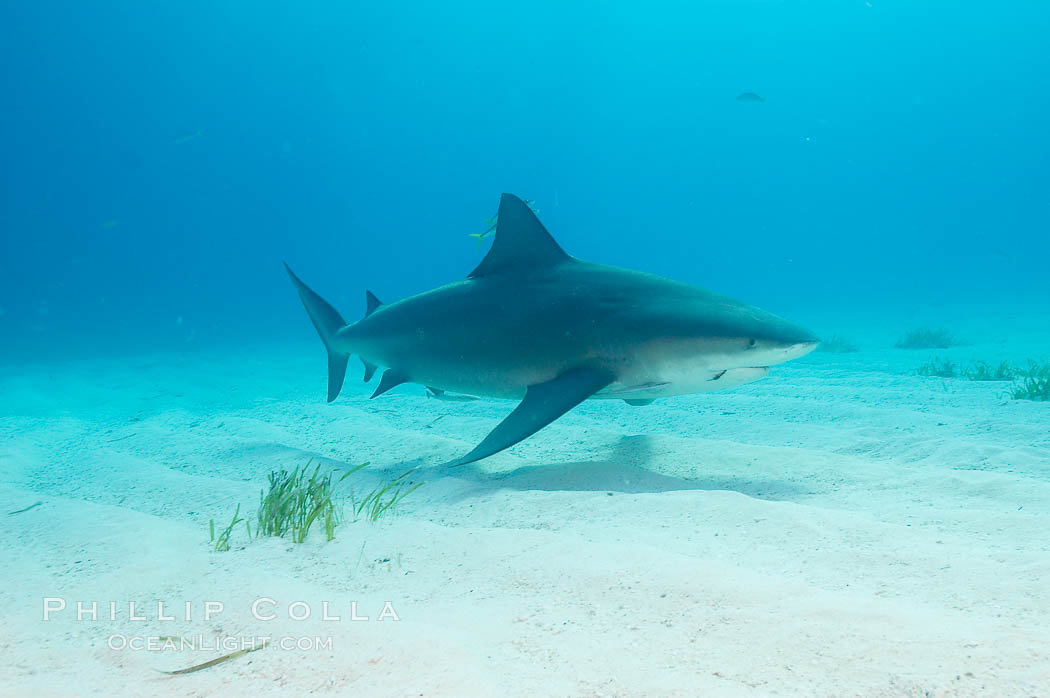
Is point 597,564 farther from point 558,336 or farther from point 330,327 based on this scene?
point 330,327

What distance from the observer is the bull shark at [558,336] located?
12.7 ft

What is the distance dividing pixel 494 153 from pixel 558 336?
12429 cm

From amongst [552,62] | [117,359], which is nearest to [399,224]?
[552,62]

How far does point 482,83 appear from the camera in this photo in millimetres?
105062

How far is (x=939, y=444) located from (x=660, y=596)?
3418mm

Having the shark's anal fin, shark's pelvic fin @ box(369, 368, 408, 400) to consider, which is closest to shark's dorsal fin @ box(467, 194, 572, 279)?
the shark's anal fin

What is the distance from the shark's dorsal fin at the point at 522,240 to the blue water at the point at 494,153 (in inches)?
962

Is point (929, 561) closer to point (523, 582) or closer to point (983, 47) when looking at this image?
point (523, 582)

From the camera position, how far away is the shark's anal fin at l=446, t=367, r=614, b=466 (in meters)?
3.71

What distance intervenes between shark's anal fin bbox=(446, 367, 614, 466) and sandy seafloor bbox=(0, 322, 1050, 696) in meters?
0.36

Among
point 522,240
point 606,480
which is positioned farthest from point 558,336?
point 606,480

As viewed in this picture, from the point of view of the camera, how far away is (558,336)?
4414 mm

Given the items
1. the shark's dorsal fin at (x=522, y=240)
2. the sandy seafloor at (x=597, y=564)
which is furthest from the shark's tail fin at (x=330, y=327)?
the shark's dorsal fin at (x=522, y=240)

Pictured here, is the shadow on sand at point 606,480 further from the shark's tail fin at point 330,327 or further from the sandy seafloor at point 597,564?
the shark's tail fin at point 330,327
